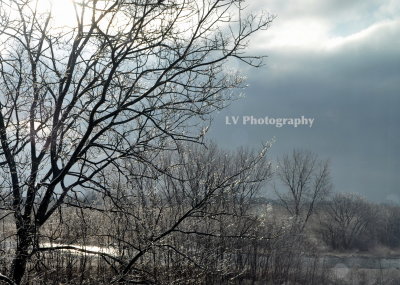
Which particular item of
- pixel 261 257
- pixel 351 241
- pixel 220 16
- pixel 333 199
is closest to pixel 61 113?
pixel 220 16

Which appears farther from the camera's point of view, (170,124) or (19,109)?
(170,124)

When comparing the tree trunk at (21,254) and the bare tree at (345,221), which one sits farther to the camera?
the bare tree at (345,221)

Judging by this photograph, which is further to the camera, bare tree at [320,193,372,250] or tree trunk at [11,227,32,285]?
bare tree at [320,193,372,250]

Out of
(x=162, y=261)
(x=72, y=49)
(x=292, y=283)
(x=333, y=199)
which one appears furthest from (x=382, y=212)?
(x=72, y=49)

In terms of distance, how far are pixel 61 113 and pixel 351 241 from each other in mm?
43198

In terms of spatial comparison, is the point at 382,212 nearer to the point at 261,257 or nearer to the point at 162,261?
the point at 261,257

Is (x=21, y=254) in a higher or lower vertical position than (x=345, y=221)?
higher

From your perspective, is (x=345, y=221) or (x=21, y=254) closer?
(x=21, y=254)

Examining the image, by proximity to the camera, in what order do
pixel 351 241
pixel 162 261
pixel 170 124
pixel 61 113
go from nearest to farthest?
pixel 61 113
pixel 170 124
pixel 162 261
pixel 351 241

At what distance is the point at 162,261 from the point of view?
897 centimetres

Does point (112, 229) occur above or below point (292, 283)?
above

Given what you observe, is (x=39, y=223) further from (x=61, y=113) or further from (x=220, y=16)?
(x=220, y=16)

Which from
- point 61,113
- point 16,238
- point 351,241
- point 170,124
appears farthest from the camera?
point 351,241

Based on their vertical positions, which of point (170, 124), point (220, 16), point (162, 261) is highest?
point (220, 16)
